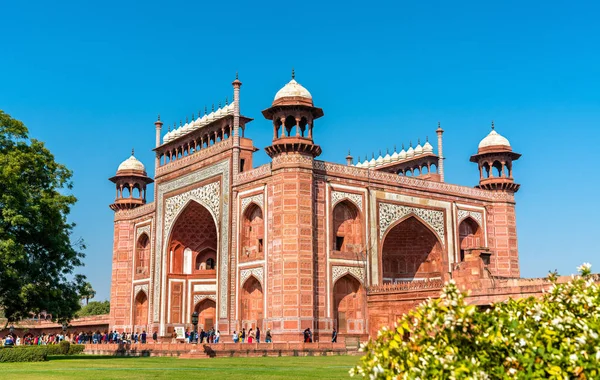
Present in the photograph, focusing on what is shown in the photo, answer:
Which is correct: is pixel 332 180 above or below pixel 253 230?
above

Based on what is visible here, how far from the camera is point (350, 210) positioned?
91.4 ft

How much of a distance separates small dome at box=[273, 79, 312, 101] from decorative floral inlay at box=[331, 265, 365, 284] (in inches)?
258

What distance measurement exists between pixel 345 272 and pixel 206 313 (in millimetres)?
10030

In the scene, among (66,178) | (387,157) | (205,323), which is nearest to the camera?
(66,178)

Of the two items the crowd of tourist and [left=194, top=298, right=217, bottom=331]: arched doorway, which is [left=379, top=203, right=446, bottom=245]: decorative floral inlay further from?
[left=194, top=298, right=217, bottom=331]: arched doorway

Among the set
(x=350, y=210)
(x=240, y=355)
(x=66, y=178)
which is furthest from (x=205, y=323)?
(x=66, y=178)

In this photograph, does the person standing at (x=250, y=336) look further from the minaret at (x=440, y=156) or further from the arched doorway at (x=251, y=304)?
the minaret at (x=440, y=156)

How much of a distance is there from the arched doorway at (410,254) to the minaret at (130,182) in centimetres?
1425

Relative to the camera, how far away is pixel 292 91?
26297 millimetres

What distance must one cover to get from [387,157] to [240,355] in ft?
60.7

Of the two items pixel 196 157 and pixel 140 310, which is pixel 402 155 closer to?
pixel 196 157

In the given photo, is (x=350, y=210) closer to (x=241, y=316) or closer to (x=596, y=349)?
(x=241, y=316)

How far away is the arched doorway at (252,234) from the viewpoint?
27.2 meters

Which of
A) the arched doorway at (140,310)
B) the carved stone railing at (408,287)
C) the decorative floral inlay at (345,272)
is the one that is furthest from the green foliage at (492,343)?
the arched doorway at (140,310)
